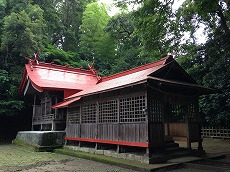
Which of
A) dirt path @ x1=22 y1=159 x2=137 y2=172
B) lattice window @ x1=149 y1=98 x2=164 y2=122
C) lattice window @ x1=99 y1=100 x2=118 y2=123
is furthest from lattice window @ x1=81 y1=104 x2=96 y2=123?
lattice window @ x1=149 y1=98 x2=164 y2=122

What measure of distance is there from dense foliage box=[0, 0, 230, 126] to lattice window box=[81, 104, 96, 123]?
414 cm

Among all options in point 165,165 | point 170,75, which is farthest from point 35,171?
point 170,75

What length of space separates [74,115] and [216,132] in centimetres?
1157

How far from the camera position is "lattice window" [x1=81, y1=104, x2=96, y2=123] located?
41.8 ft

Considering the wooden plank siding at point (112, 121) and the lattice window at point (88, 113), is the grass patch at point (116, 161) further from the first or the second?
the lattice window at point (88, 113)

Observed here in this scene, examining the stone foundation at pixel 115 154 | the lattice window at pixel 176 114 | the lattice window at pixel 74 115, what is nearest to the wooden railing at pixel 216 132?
the lattice window at pixel 176 114

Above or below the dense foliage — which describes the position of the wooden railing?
below

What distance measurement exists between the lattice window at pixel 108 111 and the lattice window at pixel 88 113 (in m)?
0.81

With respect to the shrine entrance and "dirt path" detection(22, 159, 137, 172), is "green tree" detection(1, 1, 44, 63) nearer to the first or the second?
"dirt path" detection(22, 159, 137, 172)

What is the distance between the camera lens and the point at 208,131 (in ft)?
62.2

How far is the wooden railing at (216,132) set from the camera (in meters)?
17.4

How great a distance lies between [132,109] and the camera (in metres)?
10.1

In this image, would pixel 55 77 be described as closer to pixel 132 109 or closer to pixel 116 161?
pixel 132 109

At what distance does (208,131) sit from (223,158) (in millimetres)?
9275
